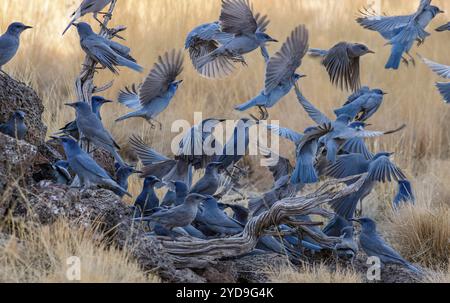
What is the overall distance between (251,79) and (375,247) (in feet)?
15.1

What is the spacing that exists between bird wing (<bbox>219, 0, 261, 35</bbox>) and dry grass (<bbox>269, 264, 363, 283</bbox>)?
1608 millimetres

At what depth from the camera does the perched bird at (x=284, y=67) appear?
18.8ft

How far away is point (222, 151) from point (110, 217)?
3.82 feet

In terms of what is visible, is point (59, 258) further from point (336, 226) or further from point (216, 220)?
point (336, 226)

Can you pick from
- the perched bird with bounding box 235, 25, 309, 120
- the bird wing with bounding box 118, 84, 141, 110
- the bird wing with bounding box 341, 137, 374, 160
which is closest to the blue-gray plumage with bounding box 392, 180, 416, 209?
the bird wing with bounding box 341, 137, 374, 160

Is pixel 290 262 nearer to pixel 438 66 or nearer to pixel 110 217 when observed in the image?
pixel 110 217

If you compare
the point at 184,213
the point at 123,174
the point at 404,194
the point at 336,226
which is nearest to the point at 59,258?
the point at 184,213

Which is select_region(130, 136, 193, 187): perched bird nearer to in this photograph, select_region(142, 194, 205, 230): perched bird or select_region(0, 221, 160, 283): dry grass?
select_region(142, 194, 205, 230): perched bird

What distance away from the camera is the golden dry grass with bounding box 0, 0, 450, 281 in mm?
8592

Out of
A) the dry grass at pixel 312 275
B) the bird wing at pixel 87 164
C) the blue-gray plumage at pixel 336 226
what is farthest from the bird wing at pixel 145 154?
Result: the dry grass at pixel 312 275

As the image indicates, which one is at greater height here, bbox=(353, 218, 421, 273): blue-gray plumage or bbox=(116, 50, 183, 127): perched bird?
bbox=(116, 50, 183, 127): perched bird

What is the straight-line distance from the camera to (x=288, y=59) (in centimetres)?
584
